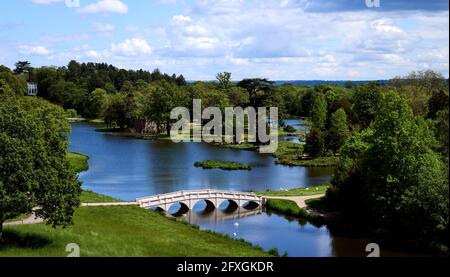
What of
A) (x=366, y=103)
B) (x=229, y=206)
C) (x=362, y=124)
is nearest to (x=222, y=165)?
(x=229, y=206)

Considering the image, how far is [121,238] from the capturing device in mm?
36094

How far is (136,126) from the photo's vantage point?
119m

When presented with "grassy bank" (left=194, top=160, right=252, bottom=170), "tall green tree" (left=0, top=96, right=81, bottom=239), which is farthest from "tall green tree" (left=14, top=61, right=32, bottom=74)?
"tall green tree" (left=0, top=96, right=81, bottom=239)

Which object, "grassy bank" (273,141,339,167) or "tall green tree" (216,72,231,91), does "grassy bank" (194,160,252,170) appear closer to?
"grassy bank" (273,141,339,167)

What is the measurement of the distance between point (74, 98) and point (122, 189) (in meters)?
98.9

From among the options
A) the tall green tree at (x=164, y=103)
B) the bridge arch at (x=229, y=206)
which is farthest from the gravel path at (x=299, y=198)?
the tall green tree at (x=164, y=103)

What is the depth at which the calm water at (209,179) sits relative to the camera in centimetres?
4091

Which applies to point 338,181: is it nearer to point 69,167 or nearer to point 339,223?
point 339,223

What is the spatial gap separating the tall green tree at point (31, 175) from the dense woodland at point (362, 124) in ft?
3.25

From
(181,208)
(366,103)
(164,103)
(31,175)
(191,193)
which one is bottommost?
(181,208)

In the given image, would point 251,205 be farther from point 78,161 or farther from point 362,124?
point 362,124

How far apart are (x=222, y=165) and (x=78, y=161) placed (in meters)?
16.8
